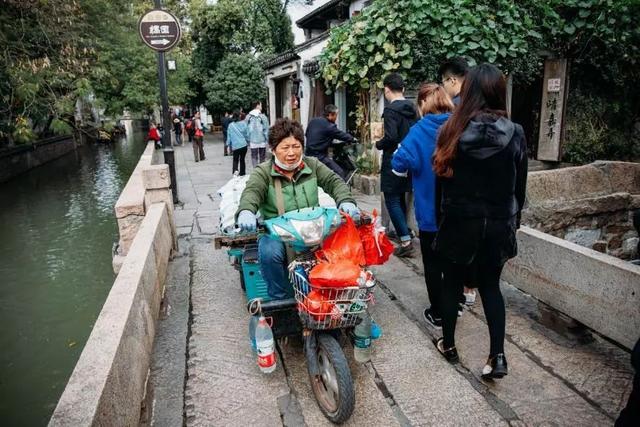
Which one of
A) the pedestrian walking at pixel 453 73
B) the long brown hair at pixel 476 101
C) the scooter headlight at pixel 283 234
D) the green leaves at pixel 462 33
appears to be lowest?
the scooter headlight at pixel 283 234

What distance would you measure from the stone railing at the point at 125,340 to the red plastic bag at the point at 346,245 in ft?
4.11

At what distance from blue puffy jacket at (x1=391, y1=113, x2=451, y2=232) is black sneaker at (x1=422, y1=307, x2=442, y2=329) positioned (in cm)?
78

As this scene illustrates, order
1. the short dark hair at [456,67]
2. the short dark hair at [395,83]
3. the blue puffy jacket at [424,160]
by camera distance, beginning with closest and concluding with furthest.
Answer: the blue puffy jacket at [424,160] → the short dark hair at [456,67] → the short dark hair at [395,83]

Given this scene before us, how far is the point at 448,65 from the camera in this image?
357cm

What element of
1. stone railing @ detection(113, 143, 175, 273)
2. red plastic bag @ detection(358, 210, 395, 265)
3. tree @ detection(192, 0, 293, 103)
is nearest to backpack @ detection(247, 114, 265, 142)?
stone railing @ detection(113, 143, 175, 273)

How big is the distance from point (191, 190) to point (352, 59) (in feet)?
15.5

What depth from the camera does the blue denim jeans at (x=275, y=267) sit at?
2.98 m

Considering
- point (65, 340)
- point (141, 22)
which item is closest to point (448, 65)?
point (65, 340)

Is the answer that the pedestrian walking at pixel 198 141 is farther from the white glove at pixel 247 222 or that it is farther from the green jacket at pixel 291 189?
the white glove at pixel 247 222

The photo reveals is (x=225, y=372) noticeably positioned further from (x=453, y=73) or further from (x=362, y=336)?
(x=453, y=73)

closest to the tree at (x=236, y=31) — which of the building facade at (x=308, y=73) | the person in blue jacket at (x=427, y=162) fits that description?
the building facade at (x=308, y=73)

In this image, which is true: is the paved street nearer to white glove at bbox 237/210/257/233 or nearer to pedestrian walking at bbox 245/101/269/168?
white glove at bbox 237/210/257/233

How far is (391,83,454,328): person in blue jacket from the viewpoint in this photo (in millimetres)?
3402

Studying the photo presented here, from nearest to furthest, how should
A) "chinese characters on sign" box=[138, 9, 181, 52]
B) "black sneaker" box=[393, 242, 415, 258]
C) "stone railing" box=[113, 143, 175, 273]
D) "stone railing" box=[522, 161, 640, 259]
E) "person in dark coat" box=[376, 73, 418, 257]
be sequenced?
"person in dark coat" box=[376, 73, 418, 257], "stone railing" box=[113, 143, 175, 273], "black sneaker" box=[393, 242, 415, 258], "stone railing" box=[522, 161, 640, 259], "chinese characters on sign" box=[138, 9, 181, 52]
